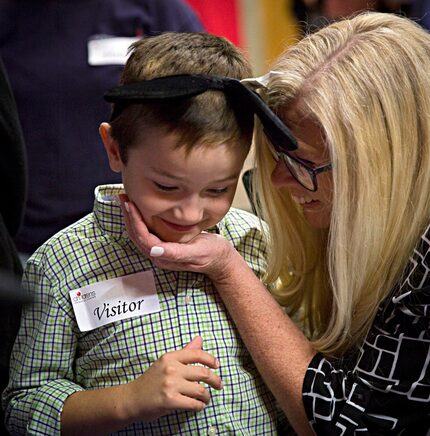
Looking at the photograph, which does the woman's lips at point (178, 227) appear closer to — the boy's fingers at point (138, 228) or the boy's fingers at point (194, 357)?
the boy's fingers at point (138, 228)

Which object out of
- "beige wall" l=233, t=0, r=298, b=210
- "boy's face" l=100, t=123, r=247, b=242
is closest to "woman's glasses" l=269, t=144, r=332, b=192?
"boy's face" l=100, t=123, r=247, b=242

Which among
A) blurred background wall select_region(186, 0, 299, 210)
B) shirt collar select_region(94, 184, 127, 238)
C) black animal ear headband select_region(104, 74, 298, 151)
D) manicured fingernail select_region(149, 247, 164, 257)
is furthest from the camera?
blurred background wall select_region(186, 0, 299, 210)

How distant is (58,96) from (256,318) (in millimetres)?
966

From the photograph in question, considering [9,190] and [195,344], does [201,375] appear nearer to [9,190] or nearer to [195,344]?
[195,344]

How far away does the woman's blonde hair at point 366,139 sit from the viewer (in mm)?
1356

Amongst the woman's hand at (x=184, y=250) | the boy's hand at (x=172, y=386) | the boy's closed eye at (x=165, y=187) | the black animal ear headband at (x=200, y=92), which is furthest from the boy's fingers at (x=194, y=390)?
the black animal ear headband at (x=200, y=92)

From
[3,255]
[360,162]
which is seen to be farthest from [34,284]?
[360,162]

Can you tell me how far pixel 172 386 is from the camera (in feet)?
4.19

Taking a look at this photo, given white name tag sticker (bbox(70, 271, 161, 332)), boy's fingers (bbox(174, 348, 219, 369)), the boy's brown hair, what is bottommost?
boy's fingers (bbox(174, 348, 219, 369))

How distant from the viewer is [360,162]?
4.42ft

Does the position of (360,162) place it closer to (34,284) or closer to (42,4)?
(34,284)

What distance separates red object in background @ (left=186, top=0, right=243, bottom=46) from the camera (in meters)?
3.62

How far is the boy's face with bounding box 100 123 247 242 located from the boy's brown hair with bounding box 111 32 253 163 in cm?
2

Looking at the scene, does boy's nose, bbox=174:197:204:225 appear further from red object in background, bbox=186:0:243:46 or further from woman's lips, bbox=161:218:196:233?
red object in background, bbox=186:0:243:46
